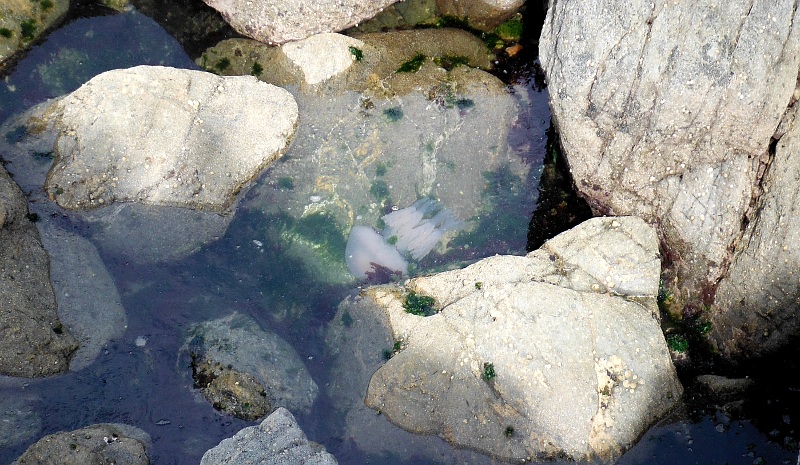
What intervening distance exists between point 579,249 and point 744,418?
8.01 feet

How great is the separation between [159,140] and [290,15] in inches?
98.0

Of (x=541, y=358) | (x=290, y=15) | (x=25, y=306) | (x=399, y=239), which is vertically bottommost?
(x=25, y=306)

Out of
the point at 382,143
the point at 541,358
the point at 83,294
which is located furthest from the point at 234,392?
the point at 382,143

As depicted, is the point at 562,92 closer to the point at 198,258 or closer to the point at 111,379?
the point at 198,258

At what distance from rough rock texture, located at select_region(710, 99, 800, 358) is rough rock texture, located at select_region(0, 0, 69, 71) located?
30.0ft

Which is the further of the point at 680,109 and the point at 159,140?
the point at 159,140

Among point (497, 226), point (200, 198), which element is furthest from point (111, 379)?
point (497, 226)

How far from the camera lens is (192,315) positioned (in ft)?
24.0

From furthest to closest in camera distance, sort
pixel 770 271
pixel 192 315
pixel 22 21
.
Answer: pixel 22 21, pixel 192 315, pixel 770 271

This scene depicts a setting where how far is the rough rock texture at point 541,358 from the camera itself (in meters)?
6.46

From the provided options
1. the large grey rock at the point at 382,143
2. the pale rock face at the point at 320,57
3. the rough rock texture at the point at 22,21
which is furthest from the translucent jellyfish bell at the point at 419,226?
the rough rock texture at the point at 22,21

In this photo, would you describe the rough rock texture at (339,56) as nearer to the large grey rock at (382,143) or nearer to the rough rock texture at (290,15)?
the large grey rock at (382,143)

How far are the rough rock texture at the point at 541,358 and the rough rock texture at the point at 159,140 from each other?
2.88 metres

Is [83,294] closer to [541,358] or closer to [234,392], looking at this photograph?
[234,392]
